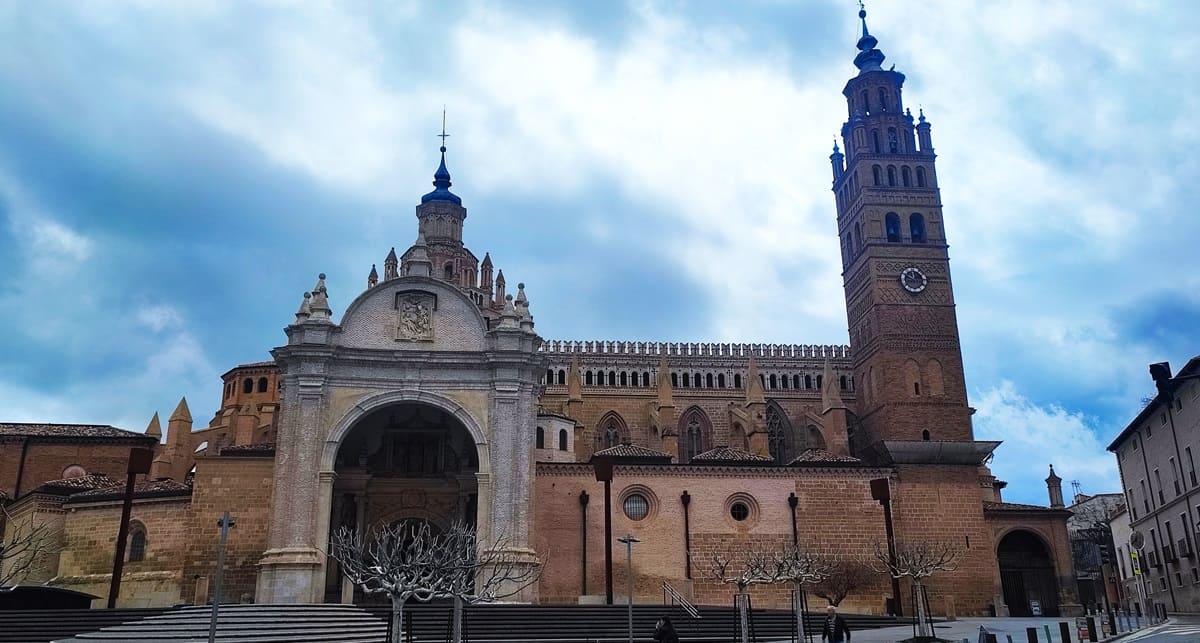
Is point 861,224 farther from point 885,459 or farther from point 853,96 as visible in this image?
point 885,459

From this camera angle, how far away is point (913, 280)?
57844 mm

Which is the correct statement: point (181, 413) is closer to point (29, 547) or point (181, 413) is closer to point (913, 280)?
point (29, 547)

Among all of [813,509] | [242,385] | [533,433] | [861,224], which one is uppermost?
[861,224]

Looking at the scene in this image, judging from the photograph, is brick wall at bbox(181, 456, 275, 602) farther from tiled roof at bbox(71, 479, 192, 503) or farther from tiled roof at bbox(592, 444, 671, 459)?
tiled roof at bbox(592, 444, 671, 459)

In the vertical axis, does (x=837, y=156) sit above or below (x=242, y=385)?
above

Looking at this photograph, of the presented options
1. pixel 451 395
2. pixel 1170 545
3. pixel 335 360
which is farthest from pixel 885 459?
pixel 335 360

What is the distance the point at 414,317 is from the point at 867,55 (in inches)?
1664

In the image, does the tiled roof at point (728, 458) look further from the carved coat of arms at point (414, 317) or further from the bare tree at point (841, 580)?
the carved coat of arms at point (414, 317)

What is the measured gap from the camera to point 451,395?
120ft

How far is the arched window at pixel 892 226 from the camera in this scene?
5947 cm

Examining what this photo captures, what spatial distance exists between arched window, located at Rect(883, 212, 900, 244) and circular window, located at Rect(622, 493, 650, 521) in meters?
28.2

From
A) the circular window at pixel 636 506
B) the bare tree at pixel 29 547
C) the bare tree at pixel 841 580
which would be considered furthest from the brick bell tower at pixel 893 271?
the bare tree at pixel 29 547

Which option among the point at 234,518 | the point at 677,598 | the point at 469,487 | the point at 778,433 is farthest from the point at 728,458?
the point at 778,433

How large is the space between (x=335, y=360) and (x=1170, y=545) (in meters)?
37.5
